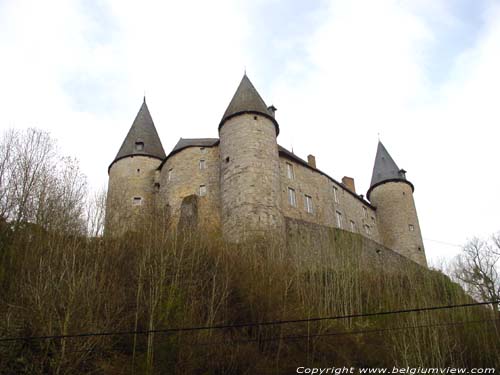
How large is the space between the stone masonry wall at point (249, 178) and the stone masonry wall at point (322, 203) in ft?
8.35

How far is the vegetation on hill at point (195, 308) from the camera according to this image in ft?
33.6

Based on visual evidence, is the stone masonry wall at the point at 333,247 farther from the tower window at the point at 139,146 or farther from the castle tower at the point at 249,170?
the tower window at the point at 139,146

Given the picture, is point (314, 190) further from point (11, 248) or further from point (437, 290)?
point (11, 248)

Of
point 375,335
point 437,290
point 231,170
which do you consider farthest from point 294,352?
point 231,170

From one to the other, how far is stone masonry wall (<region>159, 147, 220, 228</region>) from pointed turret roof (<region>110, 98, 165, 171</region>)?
2347mm

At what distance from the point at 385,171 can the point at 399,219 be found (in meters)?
3.69

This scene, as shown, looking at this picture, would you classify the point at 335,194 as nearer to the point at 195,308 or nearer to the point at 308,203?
the point at 308,203

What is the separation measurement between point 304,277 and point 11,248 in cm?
807

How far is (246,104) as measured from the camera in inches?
928

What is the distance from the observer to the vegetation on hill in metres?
10.2

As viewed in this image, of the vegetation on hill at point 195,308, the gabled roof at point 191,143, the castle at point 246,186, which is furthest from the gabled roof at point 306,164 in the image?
the vegetation on hill at point 195,308

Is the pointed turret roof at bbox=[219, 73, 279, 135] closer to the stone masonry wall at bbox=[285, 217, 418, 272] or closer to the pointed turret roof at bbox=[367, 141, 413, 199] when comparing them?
the stone masonry wall at bbox=[285, 217, 418, 272]

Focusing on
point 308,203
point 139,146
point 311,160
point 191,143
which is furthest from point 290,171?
point 139,146

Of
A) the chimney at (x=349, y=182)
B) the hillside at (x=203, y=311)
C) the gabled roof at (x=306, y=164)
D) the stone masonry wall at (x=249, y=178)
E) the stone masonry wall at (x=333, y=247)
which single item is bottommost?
the hillside at (x=203, y=311)
